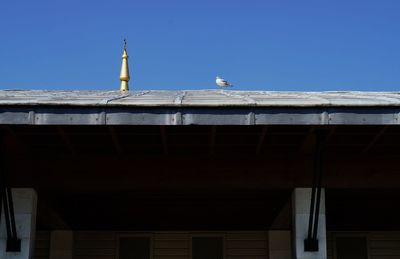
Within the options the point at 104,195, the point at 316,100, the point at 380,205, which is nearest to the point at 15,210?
the point at 104,195

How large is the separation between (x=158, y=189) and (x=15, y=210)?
1901 mm

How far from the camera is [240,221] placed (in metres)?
14.6

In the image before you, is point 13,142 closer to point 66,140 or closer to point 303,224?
point 66,140

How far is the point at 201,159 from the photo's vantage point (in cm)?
1090

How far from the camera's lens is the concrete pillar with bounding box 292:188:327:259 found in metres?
10.9

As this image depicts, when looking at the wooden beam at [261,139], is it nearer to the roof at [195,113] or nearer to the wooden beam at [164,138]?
the roof at [195,113]

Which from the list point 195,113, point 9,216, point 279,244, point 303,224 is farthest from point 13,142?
point 279,244

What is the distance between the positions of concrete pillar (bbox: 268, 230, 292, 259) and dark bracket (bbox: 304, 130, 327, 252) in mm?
4176

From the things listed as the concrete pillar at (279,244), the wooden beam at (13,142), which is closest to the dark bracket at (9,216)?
the wooden beam at (13,142)

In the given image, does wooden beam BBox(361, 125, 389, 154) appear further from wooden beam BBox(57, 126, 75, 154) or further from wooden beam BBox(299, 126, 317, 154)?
wooden beam BBox(57, 126, 75, 154)

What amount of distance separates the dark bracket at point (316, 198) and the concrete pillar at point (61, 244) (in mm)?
5549

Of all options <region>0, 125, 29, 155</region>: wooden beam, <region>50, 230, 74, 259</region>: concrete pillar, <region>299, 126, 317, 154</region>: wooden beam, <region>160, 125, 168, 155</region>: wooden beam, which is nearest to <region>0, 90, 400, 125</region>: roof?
<region>160, 125, 168, 155</region>: wooden beam

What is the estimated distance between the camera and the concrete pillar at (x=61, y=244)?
14883 mm

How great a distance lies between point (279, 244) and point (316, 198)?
14.7ft
